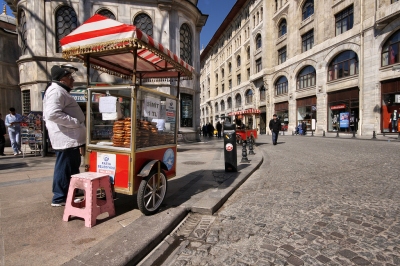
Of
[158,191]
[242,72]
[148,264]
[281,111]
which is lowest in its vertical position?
[148,264]

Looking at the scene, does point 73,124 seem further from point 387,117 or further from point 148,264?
point 387,117

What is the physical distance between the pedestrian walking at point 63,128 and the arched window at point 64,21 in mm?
10688

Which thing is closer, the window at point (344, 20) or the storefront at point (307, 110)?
the window at point (344, 20)

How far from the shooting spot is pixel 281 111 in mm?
34500

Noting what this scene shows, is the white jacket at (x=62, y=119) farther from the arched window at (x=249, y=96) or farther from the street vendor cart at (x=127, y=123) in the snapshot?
the arched window at (x=249, y=96)

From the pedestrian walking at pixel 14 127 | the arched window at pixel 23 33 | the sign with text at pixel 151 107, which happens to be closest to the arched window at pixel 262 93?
the arched window at pixel 23 33

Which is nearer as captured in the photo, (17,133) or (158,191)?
(158,191)

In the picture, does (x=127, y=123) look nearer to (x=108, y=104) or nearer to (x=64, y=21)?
(x=108, y=104)

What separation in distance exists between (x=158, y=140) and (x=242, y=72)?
4376 centimetres

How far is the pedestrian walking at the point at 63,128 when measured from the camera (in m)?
3.38

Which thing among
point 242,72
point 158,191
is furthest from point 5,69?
point 242,72

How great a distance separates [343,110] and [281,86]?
1115 cm

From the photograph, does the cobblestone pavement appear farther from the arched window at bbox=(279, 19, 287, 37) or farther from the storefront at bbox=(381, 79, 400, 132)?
the arched window at bbox=(279, 19, 287, 37)

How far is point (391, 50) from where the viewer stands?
19641 mm
